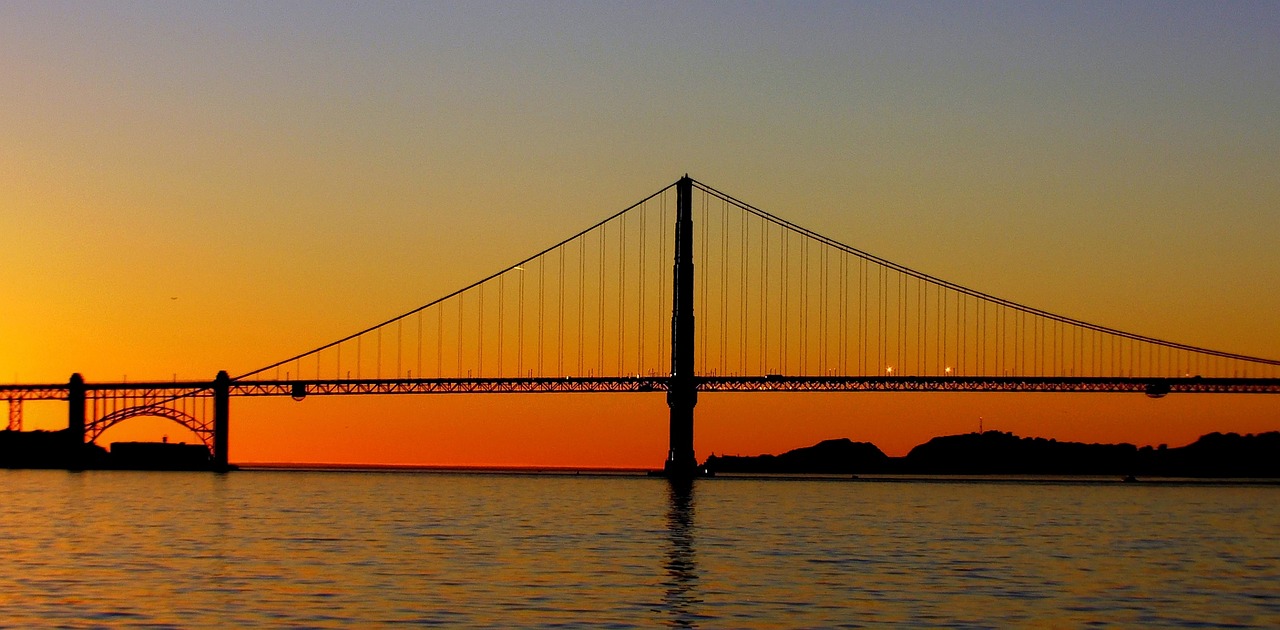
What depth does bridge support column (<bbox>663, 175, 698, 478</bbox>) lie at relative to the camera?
11031cm

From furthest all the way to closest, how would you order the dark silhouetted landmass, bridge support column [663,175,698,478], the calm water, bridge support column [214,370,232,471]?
the dark silhouetted landmass
bridge support column [214,370,232,471]
bridge support column [663,175,698,478]
the calm water

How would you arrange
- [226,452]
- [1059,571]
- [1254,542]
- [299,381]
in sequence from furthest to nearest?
[226,452], [299,381], [1254,542], [1059,571]

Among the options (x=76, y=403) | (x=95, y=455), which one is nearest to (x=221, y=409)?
(x=76, y=403)

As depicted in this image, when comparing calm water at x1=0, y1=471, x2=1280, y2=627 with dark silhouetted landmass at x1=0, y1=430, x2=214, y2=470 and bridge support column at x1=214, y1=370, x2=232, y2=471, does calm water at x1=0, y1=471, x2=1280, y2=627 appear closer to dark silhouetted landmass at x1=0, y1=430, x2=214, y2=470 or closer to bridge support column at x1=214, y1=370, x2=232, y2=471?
bridge support column at x1=214, y1=370, x2=232, y2=471

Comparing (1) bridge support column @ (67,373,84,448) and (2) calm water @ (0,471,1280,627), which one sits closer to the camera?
(2) calm water @ (0,471,1280,627)

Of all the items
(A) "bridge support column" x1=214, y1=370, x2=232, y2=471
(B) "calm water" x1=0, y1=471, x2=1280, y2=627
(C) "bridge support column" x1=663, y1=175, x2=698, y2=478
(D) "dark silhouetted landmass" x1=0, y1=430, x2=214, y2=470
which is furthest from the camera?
(D) "dark silhouetted landmass" x1=0, y1=430, x2=214, y2=470

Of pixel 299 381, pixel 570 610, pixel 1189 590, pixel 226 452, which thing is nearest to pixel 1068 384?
pixel 299 381

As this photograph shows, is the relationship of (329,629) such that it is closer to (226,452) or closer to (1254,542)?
(1254,542)

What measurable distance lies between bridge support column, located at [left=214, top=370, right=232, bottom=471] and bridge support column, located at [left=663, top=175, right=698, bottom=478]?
133 ft

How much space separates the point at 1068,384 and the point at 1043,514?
39.3 metres

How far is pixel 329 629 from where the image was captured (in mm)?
28609

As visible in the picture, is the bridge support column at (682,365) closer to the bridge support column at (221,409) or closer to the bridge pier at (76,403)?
the bridge support column at (221,409)

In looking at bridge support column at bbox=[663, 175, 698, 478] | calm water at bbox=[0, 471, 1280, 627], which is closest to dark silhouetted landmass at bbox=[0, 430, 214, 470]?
bridge support column at bbox=[663, 175, 698, 478]

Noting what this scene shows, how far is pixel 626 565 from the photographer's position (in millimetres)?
41812
